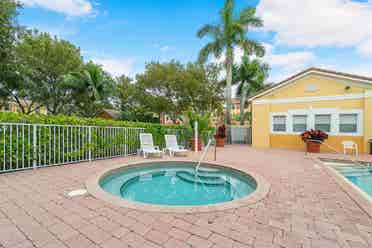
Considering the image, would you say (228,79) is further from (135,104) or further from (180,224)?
(180,224)

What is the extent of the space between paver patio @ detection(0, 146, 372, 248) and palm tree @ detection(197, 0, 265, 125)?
12.8 metres

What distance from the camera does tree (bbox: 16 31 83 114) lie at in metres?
13.4

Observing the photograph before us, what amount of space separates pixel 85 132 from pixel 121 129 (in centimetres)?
159

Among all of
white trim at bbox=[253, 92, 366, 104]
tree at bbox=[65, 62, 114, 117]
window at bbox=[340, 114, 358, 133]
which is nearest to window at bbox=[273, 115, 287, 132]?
white trim at bbox=[253, 92, 366, 104]

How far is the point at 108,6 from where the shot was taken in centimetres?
989

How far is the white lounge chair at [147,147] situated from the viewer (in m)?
7.73

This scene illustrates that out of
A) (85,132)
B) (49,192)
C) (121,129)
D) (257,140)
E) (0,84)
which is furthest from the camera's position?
(0,84)

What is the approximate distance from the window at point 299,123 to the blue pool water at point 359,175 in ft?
15.0

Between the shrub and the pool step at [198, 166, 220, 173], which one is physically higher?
the shrub

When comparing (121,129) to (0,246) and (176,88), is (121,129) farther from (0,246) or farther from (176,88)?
(176,88)

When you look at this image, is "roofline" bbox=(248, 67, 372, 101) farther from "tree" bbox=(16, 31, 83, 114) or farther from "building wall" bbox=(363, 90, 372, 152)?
"tree" bbox=(16, 31, 83, 114)

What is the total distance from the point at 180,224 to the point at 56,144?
18.2 ft

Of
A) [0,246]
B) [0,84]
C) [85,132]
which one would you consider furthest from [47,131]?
[0,84]

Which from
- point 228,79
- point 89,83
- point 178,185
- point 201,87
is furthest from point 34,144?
point 228,79
